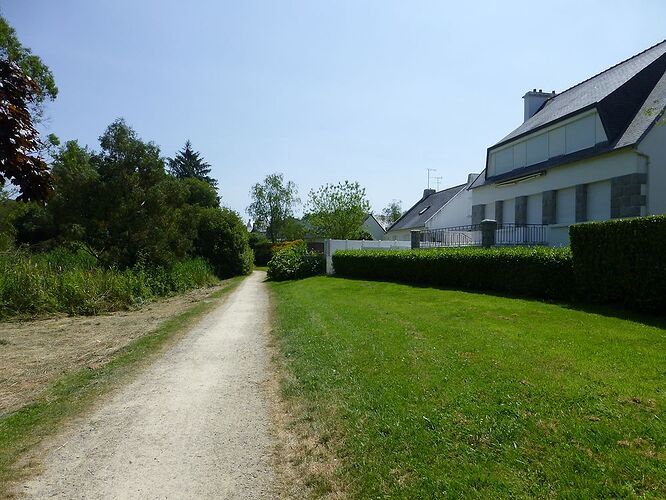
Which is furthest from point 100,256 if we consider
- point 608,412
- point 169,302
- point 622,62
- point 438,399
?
point 622,62

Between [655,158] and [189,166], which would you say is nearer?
[655,158]

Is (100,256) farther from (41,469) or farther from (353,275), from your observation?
(41,469)

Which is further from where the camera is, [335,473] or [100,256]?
[100,256]

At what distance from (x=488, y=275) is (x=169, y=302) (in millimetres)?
11732

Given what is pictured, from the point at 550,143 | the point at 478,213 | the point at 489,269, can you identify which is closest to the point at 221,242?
the point at 478,213

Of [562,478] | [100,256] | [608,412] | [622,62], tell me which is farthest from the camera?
[622,62]

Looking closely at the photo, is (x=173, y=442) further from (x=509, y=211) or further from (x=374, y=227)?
(x=374, y=227)

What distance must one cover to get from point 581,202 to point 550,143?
12.2 feet

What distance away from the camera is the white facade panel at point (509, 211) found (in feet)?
79.2

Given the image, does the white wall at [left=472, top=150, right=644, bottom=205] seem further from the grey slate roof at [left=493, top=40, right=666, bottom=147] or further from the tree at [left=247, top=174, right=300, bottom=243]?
the tree at [left=247, top=174, right=300, bottom=243]

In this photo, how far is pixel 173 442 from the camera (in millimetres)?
4398

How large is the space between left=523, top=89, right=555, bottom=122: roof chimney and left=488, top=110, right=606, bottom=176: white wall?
3.70 m

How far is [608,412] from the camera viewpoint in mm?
4047

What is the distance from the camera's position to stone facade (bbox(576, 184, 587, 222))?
18.7 m
